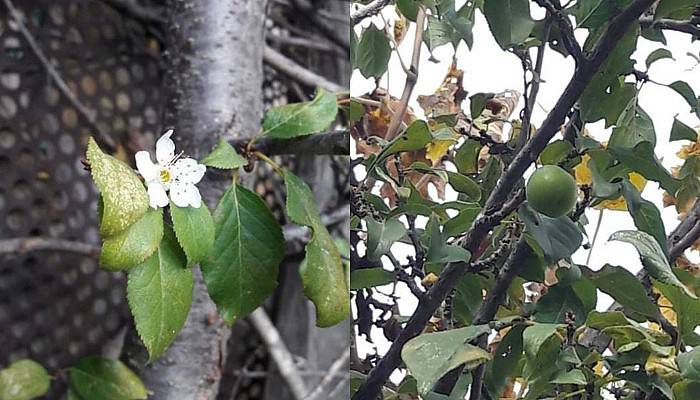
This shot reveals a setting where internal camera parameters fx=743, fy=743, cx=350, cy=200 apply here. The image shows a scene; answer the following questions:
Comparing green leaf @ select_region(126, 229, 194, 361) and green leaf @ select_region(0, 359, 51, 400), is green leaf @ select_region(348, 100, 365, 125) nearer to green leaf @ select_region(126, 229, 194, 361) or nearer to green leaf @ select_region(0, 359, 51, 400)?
green leaf @ select_region(126, 229, 194, 361)

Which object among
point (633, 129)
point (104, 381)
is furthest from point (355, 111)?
point (104, 381)

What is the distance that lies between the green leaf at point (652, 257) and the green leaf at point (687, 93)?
6 centimetres

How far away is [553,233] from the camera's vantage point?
28cm

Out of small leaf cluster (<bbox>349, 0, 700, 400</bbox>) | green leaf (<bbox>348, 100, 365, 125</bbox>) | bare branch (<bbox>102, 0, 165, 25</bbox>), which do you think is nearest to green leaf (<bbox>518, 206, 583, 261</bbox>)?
small leaf cluster (<bbox>349, 0, 700, 400</bbox>)

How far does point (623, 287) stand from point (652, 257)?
20mm

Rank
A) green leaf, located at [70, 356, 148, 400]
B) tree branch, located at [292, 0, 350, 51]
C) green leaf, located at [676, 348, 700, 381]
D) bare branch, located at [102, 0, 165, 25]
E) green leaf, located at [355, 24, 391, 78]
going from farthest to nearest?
tree branch, located at [292, 0, 350, 51], bare branch, located at [102, 0, 165, 25], green leaf, located at [70, 356, 148, 400], green leaf, located at [355, 24, 391, 78], green leaf, located at [676, 348, 700, 381]

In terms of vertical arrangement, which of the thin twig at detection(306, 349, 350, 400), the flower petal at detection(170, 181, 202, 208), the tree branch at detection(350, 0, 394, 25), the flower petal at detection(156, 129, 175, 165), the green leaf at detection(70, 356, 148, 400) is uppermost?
the tree branch at detection(350, 0, 394, 25)

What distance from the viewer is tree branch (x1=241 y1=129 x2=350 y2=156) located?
36 centimetres

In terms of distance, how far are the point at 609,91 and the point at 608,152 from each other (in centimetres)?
2

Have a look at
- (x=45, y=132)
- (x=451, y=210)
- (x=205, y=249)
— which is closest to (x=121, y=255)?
(x=205, y=249)

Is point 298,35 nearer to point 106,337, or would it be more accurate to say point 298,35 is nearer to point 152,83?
point 152,83

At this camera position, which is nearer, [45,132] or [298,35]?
[45,132]

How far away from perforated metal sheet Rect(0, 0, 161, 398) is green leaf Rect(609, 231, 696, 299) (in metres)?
0.50

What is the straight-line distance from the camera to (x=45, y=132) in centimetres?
63
